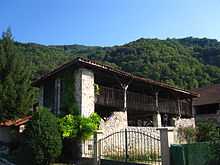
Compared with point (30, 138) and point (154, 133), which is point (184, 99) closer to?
point (154, 133)

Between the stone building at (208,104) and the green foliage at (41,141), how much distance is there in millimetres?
24111

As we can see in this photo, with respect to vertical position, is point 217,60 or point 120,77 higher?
point 217,60

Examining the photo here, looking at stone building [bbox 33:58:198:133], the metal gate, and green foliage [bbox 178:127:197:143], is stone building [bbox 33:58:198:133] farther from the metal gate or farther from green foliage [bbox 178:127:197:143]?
the metal gate

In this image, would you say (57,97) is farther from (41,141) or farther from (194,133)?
(194,133)

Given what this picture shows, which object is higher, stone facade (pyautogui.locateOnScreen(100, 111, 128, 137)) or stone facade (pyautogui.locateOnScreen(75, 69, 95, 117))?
stone facade (pyautogui.locateOnScreen(75, 69, 95, 117))

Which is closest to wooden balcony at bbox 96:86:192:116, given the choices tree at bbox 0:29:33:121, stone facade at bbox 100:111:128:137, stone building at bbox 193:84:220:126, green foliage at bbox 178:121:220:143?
stone facade at bbox 100:111:128:137

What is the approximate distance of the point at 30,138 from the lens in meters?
15.7

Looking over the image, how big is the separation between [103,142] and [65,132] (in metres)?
2.97

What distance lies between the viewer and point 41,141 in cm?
1534

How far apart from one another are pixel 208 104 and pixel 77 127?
75.4ft

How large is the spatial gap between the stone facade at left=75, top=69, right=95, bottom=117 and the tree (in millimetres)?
9610

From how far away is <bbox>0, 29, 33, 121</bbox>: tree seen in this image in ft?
91.1

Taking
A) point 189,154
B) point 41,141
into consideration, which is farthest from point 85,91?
point 189,154

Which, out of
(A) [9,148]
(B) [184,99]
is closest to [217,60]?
(B) [184,99]
